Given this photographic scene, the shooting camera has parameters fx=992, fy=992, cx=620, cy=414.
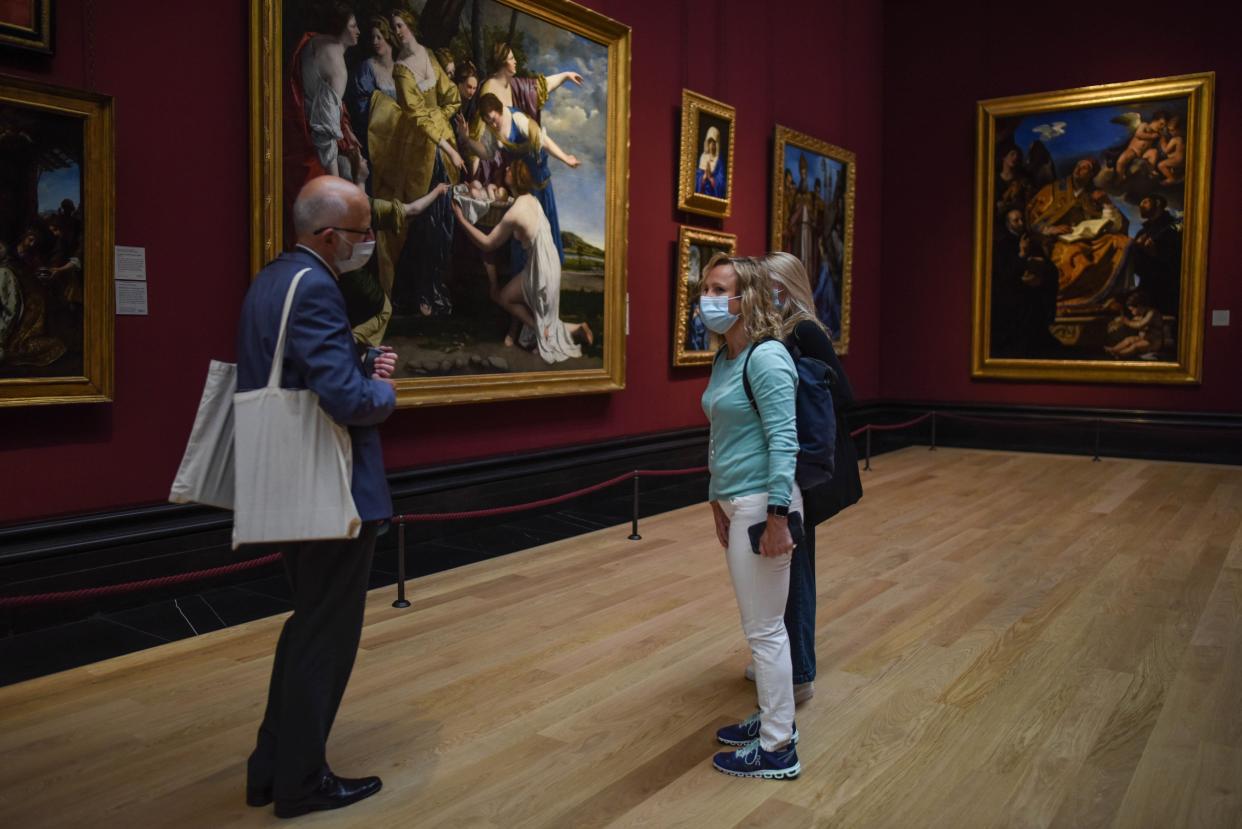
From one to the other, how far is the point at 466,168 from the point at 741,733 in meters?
5.22

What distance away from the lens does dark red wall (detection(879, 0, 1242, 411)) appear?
44.2ft

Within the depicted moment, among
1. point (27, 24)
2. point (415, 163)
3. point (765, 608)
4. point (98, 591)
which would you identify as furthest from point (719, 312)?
point (415, 163)

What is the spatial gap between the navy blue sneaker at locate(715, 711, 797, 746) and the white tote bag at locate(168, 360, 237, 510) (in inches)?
89.4

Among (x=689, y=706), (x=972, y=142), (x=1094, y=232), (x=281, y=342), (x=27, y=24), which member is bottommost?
(x=689, y=706)

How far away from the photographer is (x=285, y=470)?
331 centimetres

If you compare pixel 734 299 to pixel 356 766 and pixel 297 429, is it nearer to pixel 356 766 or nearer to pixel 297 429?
pixel 297 429

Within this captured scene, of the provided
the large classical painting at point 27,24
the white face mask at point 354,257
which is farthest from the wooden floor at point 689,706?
the large classical painting at point 27,24

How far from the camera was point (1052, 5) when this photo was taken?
571 inches

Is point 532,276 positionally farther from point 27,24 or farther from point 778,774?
point 778,774

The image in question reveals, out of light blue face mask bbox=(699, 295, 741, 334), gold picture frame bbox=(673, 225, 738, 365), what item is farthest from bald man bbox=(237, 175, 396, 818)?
gold picture frame bbox=(673, 225, 738, 365)

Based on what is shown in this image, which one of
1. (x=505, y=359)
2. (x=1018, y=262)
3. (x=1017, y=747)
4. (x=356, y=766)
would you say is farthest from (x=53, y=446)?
(x=1018, y=262)

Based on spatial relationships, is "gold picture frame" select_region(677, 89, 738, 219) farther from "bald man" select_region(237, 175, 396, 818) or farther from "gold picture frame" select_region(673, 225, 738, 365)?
"bald man" select_region(237, 175, 396, 818)

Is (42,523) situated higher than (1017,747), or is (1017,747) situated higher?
(42,523)

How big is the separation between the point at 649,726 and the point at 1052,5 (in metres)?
13.9
